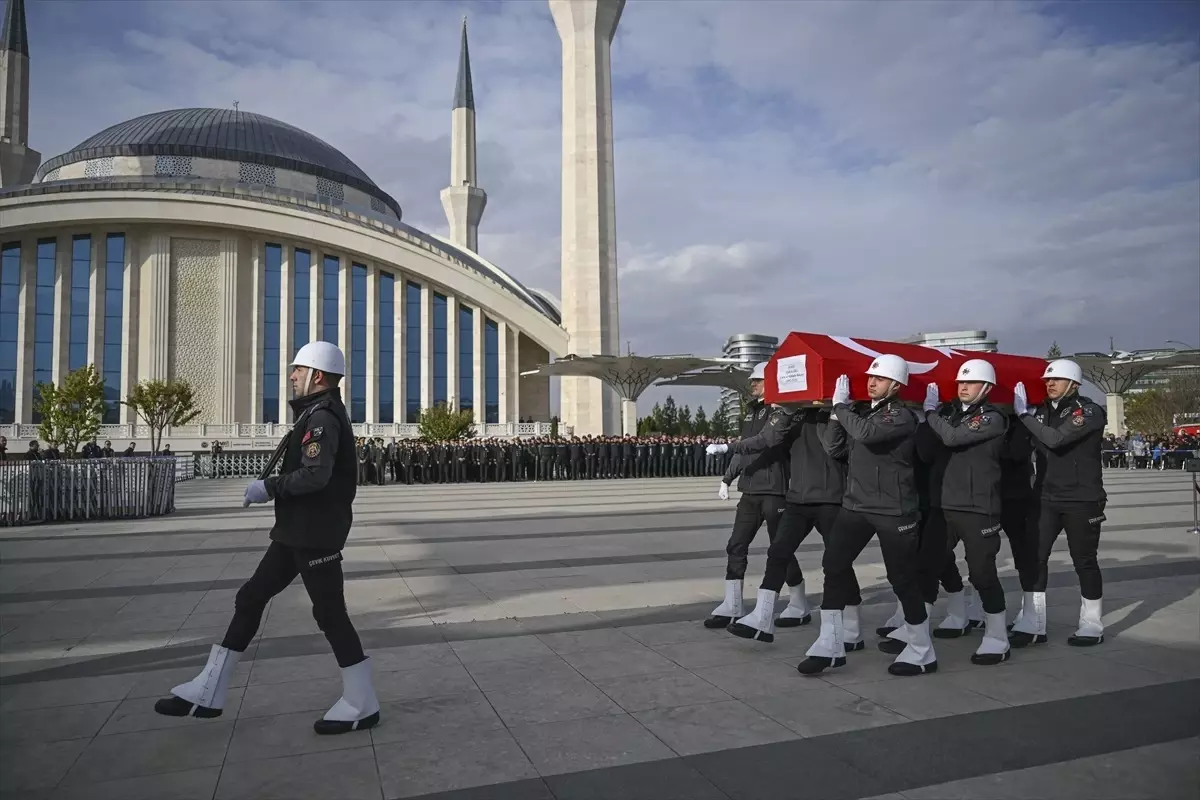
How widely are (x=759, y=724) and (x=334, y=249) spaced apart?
48.6 meters

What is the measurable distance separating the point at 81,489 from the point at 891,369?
1439cm

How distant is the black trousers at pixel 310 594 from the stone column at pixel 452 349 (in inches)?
1786

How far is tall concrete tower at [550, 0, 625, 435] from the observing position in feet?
138

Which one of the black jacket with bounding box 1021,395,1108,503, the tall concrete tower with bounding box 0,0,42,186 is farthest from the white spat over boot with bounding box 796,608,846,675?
the tall concrete tower with bounding box 0,0,42,186

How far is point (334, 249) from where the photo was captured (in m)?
48.6

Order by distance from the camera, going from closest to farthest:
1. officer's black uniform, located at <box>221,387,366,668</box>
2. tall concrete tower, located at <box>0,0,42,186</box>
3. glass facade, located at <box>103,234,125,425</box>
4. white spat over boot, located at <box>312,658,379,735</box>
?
white spat over boot, located at <box>312,658,379,735</box> → officer's black uniform, located at <box>221,387,366,668</box> → glass facade, located at <box>103,234,125,425</box> → tall concrete tower, located at <box>0,0,42,186</box>

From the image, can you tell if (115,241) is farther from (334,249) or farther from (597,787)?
(597,787)

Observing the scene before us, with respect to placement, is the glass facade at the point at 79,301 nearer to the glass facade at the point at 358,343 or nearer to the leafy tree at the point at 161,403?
the leafy tree at the point at 161,403

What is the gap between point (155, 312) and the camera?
148ft

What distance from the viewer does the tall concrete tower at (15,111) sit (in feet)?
164

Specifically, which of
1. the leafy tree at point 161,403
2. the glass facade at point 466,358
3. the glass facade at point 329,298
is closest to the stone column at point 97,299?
the leafy tree at point 161,403

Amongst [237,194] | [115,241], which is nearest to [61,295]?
[115,241]

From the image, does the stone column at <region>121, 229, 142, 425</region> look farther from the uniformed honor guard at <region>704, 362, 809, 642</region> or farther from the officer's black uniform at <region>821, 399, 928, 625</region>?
the officer's black uniform at <region>821, 399, 928, 625</region>

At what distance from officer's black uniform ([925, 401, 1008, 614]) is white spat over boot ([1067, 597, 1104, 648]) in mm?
781
